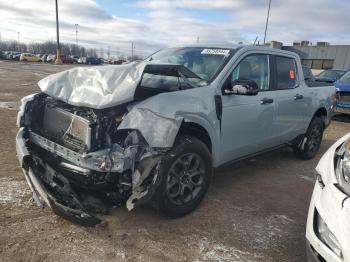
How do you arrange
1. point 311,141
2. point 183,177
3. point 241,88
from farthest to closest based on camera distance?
1. point 311,141
2. point 241,88
3. point 183,177

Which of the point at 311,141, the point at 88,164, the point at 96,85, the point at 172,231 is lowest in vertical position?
the point at 172,231

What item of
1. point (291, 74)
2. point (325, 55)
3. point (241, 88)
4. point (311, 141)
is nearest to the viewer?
point (241, 88)

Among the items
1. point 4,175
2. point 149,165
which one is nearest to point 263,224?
point 149,165

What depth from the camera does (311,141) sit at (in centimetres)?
641

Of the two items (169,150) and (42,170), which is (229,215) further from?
(42,170)

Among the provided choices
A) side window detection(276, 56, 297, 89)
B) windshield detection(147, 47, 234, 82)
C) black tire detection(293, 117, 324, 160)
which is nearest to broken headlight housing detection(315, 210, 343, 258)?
windshield detection(147, 47, 234, 82)

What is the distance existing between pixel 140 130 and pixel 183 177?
795 mm

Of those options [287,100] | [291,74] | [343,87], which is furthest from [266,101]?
[343,87]

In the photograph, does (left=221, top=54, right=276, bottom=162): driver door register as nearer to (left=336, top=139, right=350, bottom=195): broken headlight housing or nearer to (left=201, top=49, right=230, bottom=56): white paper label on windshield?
(left=201, top=49, right=230, bottom=56): white paper label on windshield

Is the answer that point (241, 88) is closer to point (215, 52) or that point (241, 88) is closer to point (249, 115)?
point (249, 115)

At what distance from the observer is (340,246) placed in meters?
2.21

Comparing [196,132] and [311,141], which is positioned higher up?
[196,132]

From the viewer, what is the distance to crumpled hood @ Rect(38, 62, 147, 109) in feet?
10.9

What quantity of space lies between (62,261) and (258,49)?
139 inches
